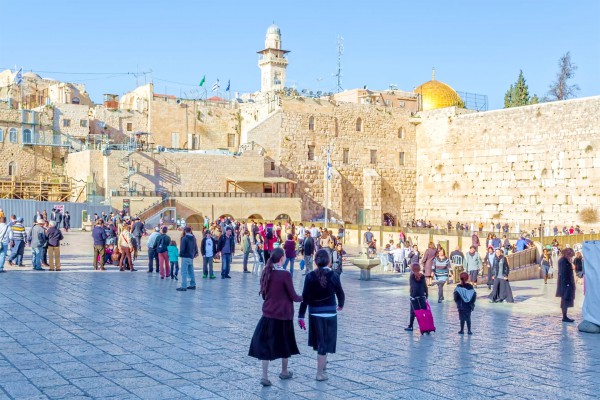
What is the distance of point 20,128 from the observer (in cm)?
3422

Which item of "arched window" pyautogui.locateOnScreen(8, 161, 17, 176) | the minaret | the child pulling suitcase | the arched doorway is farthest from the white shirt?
the minaret

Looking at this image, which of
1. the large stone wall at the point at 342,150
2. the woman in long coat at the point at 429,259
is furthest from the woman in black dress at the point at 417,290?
the large stone wall at the point at 342,150

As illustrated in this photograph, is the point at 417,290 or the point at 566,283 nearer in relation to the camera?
the point at 417,290

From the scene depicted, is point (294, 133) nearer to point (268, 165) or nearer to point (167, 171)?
point (268, 165)

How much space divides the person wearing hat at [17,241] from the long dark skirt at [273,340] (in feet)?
33.2

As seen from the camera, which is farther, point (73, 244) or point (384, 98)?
point (384, 98)

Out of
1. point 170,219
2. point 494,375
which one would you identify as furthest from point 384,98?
point 494,375

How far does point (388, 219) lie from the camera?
1566 inches

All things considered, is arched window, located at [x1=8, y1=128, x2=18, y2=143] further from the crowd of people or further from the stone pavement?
the stone pavement

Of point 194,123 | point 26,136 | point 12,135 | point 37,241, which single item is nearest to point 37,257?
point 37,241

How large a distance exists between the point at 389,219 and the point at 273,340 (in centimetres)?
3433

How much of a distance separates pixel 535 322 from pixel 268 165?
27.0 metres

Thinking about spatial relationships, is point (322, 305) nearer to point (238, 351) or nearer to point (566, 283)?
point (238, 351)

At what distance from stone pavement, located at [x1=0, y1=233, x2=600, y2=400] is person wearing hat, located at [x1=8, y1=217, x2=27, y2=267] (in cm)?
279
